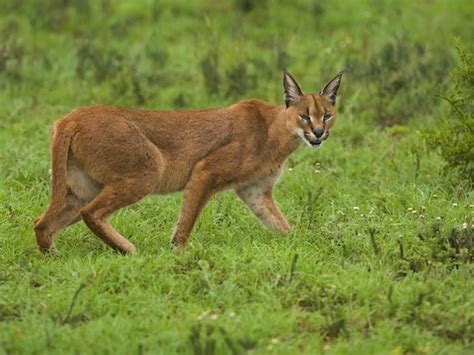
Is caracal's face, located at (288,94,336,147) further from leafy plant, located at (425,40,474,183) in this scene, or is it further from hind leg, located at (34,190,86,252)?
hind leg, located at (34,190,86,252)

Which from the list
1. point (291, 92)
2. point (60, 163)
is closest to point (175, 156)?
point (60, 163)

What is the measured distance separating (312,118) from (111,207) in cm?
178

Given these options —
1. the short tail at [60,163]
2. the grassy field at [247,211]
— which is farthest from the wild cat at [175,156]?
the grassy field at [247,211]

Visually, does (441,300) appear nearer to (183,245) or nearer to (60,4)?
(183,245)

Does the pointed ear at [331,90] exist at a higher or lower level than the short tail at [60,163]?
higher

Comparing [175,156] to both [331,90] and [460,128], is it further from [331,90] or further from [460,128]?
[460,128]

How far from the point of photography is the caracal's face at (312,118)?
8570 mm

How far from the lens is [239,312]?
678cm

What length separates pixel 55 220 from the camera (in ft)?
26.7

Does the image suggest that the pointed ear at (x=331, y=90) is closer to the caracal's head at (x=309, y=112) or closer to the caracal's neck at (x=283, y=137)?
the caracal's head at (x=309, y=112)

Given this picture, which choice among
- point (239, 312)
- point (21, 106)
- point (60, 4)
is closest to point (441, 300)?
point (239, 312)

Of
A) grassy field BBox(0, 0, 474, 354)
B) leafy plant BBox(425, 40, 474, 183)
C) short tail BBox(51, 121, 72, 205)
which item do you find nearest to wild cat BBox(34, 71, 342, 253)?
short tail BBox(51, 121, 72, 205)

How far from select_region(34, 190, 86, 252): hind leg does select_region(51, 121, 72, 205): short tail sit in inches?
3.7

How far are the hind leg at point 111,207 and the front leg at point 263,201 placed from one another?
110 centimetres
